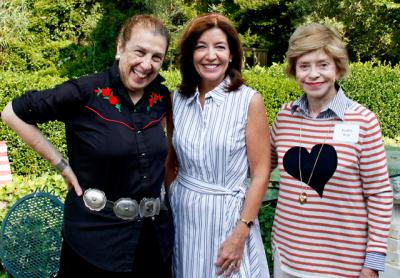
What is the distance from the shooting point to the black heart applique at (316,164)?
78.6 inches

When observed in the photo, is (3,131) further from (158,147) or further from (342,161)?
(342,161)

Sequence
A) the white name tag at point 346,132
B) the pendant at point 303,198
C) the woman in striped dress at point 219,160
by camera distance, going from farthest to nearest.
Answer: the woman in striped dress at point 219,160
the pendant at point 303,198
the white name tag at point 346,132

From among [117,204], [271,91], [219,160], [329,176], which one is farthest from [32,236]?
[271,91]

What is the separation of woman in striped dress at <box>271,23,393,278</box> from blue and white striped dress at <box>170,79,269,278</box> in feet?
0.62

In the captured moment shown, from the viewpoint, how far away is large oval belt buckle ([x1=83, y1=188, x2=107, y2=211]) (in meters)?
2.07

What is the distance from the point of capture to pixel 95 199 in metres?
2.07

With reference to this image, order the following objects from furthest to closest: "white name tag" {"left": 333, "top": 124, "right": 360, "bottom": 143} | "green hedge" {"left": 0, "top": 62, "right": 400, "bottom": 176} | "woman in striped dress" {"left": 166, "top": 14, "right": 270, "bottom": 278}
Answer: "green hedge" {"left": 0, "top": 62, "right": 400, "bottom": 176}
"woman in striped dress" {"left": 166, "top": 14, "right": 270, "bottom": 278}
"white name tag" {"left": 333, "top": 124, "right": 360, "bottom": 143}

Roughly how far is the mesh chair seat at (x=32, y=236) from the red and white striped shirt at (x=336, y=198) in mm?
1654

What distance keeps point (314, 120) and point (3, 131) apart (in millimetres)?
6104

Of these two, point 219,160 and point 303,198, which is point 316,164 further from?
point 219,160

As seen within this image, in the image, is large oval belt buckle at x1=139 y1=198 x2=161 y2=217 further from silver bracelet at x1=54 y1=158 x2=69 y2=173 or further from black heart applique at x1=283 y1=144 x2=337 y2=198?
black heart applique at x1=283 y1=144 x2=337 y2=198

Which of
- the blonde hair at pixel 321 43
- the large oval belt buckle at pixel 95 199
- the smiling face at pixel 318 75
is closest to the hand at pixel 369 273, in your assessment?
the smiling face at pixel 318 75

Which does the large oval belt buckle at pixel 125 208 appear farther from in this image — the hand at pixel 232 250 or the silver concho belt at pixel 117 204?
the hand at pixel 232 250

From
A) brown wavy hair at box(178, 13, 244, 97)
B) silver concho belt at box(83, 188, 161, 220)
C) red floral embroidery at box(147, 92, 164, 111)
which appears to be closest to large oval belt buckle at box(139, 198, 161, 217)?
silver concho belt at box(83, 188, 161, 220)
